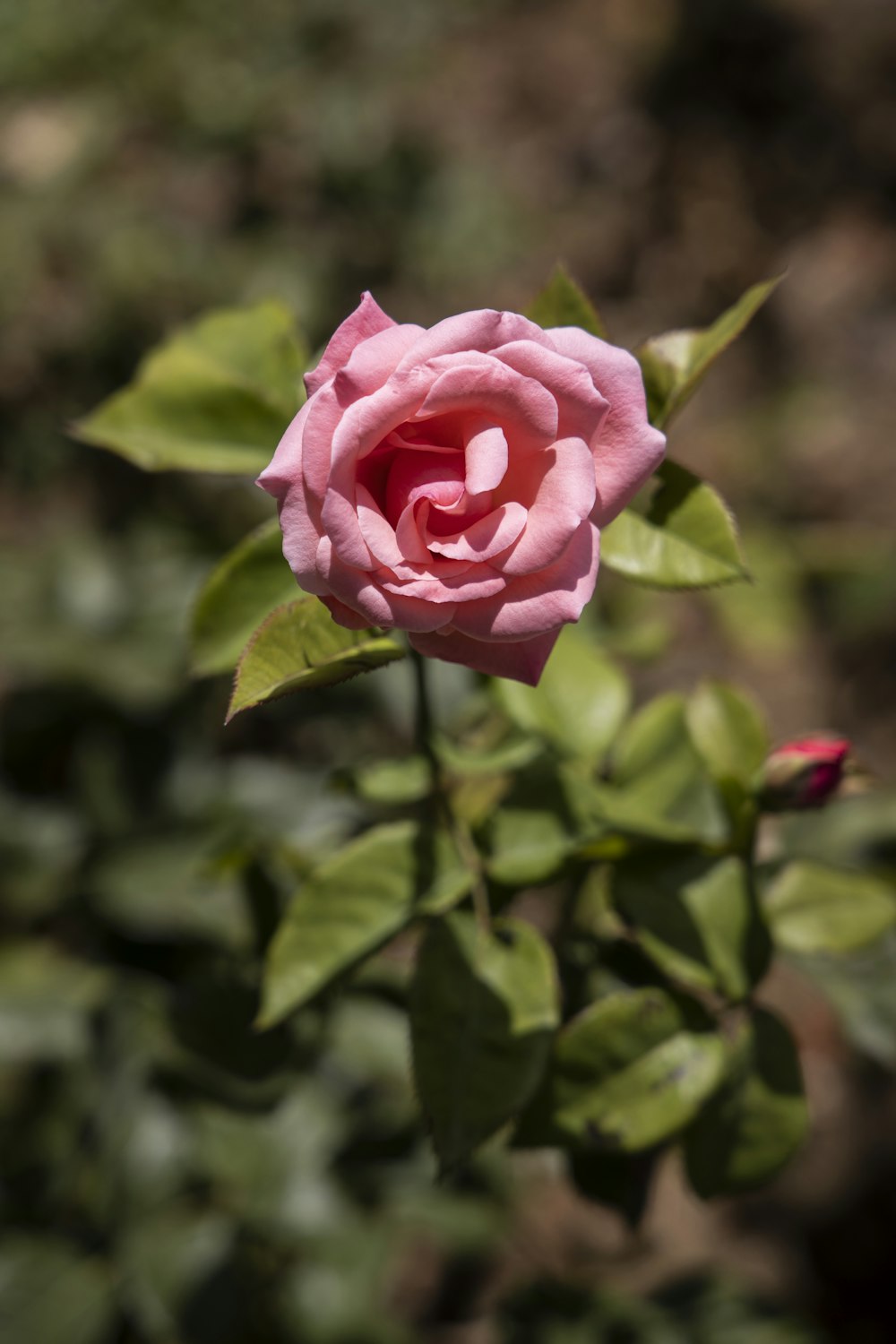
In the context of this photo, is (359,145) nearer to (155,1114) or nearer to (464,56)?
(464,56)

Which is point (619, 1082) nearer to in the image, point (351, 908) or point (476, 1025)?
point (476, 1025)

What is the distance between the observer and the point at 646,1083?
0.91m

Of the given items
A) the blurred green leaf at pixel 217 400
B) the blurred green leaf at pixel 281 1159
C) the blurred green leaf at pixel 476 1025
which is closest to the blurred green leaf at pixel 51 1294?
the blurred green leaf at pixel 281 1159

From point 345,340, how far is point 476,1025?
0.50 metres

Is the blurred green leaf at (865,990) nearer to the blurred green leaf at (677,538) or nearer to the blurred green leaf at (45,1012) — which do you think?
the blurred green leaf at (677,538)

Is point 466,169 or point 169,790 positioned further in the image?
point 466,169

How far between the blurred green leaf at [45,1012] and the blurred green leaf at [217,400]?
2.51 feet

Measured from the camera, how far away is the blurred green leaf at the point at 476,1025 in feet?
2.63

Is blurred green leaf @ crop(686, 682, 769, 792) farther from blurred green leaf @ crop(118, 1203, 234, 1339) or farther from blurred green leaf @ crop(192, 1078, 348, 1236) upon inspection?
blurred green leaf @ crop(118, 1203, 234, 1339)

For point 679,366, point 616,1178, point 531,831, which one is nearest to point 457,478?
point 679,366

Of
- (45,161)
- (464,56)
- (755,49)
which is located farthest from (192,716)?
(755,49)

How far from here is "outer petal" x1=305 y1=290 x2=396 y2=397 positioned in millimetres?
626

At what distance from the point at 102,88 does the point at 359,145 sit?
2.55 feet

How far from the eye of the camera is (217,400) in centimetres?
96
